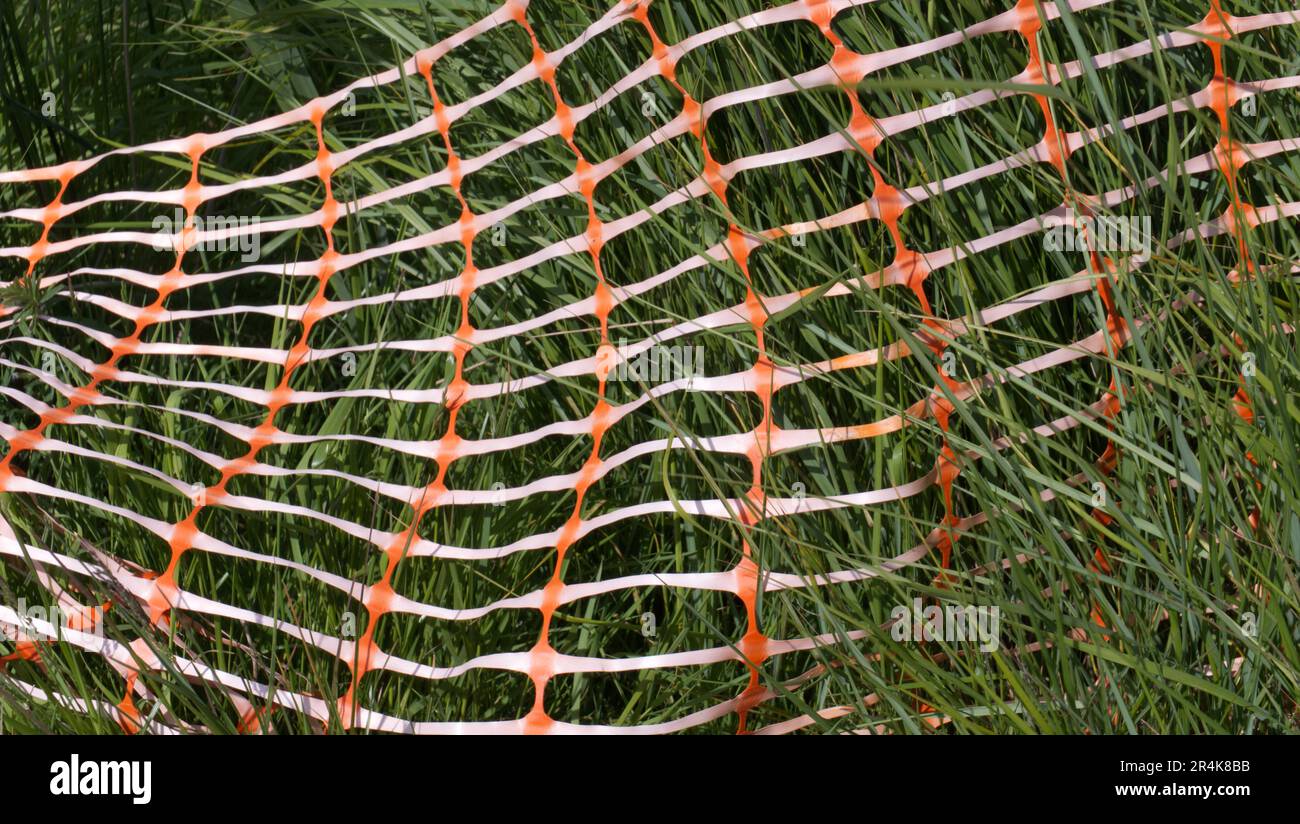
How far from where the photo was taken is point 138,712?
6.27 ft

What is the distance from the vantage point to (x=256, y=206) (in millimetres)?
3107

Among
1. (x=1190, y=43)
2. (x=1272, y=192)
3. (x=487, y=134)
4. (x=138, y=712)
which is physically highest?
(x=487, y=134)

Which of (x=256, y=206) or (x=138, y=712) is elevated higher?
(x=256, y=206)

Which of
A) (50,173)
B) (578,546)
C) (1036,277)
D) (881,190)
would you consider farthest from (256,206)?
(1036,277)

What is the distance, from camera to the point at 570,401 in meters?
2.27

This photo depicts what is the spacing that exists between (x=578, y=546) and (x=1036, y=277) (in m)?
0.91

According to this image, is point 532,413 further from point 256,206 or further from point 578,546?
point 256,206

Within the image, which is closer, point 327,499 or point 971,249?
point 971,249

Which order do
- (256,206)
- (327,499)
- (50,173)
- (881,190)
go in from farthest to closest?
(256,206) < (50,173) < (327,499) < (881,190)

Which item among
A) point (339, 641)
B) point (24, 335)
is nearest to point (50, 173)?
point (24, 335)

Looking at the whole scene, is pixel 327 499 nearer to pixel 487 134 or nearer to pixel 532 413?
pixel 532 413

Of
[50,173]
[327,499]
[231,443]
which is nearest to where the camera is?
[327,499]

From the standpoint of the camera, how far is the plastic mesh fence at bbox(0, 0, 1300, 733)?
6.09 feet

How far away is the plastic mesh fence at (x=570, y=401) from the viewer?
1.86m
